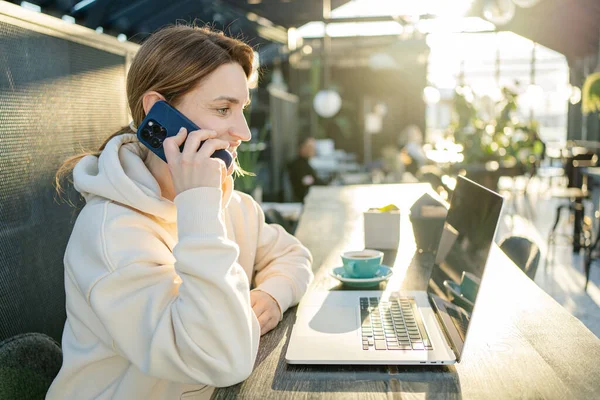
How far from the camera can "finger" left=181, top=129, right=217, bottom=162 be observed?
1187mm

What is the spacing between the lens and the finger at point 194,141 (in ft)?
3.89

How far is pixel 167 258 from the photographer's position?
118 centimetres

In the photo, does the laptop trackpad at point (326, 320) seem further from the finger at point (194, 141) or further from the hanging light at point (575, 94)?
the hanging light at point (575, 94)

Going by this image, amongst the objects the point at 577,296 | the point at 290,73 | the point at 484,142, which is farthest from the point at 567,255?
the point at 290,73

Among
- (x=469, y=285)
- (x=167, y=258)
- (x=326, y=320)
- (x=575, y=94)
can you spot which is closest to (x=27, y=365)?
(x=167, y=258)

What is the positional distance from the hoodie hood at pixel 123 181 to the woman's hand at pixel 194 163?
0.25 feet

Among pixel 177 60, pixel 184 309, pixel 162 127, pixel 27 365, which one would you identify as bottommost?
pixel 27 365

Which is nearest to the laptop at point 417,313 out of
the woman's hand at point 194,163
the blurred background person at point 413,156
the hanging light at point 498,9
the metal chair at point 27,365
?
the woman's hand at point 194,163

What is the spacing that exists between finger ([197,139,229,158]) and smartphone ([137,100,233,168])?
3 cm

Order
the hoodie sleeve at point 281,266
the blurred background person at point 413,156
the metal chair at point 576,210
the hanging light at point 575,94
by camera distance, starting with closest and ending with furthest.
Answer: the hoodie sleeve at point 281,266
the metal chair at point 576,210
the blurred background person at point 413,156
the hanging light at point 575,94

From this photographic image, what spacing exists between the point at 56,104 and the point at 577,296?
4.18 metres

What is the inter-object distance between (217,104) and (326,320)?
1.87 feet

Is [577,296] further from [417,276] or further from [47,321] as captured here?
[47,321]

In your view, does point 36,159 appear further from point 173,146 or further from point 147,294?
point 147,294
